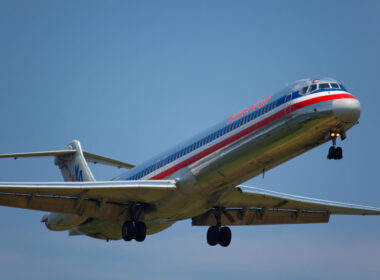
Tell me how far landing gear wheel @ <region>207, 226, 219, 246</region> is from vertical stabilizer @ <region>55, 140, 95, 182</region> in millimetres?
6326

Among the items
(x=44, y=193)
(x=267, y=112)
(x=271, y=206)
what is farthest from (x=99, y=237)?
(x=267, y=112)

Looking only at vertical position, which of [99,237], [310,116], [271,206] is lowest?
[99,237]

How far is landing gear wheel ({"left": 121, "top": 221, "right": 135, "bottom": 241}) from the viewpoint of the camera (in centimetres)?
2864

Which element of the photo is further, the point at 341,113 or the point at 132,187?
the point at 132,187

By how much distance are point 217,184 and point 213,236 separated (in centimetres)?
547

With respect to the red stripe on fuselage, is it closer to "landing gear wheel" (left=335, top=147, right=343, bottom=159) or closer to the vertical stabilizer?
"landing gear wheel" (left=335, top=147, right=343, bottom=159)

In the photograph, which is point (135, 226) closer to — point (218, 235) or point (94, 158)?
point (218, 235)

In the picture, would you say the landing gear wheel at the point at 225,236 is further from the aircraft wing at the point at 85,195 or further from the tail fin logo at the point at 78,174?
the tail fin logo at the point at 78,174

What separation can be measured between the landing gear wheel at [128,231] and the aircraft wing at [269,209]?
155 inches

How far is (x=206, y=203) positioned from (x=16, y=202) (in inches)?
294

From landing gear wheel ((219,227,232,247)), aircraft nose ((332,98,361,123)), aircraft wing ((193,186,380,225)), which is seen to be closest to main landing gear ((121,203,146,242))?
aircraft wing ((193,186,380,225))

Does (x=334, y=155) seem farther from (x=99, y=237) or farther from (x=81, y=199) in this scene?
(x=99, y=237)

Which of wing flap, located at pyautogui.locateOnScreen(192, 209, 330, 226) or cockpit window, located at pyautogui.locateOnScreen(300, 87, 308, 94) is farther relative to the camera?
wing flap, located at pyautogui.locateOnScreen(192, 209, 330, 226)

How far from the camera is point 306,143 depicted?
81.3ft
